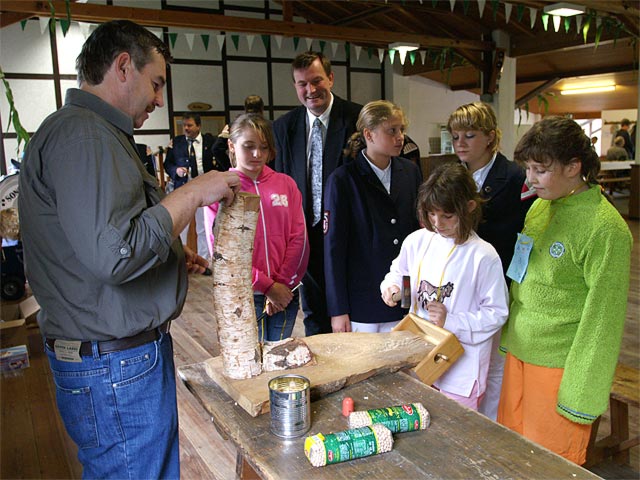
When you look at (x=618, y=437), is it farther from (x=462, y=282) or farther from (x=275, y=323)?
(x=275, y=323)

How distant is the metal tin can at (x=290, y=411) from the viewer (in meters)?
1.08

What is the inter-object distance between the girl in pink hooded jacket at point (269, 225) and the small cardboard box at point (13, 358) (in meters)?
1.92

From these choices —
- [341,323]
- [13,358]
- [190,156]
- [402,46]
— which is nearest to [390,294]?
[341,323]

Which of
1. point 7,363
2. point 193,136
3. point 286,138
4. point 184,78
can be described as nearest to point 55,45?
point 184,78

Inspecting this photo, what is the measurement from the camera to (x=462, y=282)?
173cm

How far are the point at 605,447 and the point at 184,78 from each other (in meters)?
8.35

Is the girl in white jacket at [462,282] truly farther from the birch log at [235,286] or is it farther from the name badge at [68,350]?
the name badge at [68,350]

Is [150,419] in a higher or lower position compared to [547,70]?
lower

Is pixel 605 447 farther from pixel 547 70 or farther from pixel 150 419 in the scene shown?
pixel 547 70

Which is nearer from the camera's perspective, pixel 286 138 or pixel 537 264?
pixel 537 264

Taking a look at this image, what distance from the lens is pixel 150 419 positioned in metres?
1.35

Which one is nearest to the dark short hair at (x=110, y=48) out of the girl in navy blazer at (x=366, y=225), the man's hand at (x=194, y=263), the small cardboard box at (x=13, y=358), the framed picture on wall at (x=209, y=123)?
the man's hand at (x=194, y=263)

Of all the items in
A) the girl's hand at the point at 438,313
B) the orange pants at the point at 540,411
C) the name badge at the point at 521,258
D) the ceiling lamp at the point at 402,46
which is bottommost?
the orange pants at the point at 540,411

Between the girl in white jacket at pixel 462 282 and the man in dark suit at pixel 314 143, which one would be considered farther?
the man in dark suit at pixel 314 143
